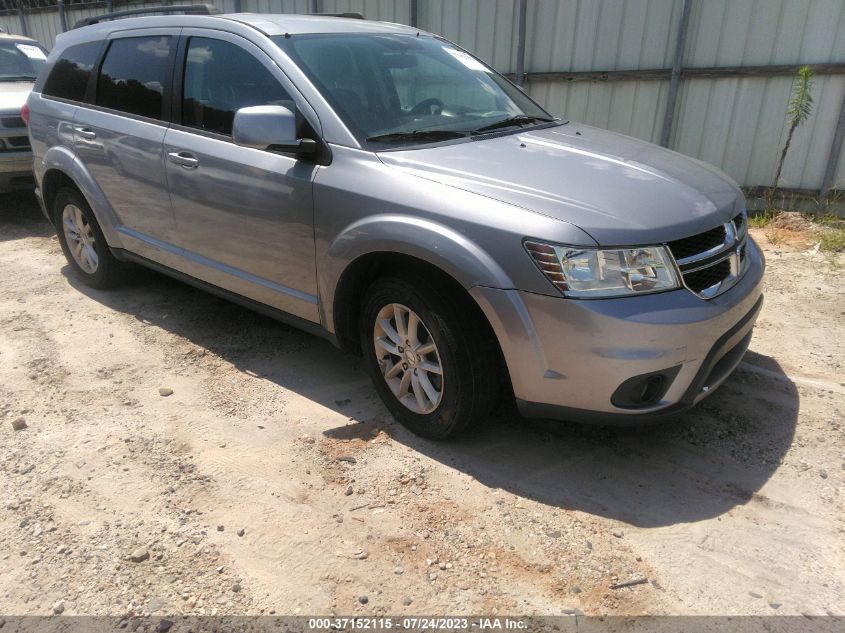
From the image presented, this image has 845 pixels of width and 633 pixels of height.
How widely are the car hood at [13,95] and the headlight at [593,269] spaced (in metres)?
6.56

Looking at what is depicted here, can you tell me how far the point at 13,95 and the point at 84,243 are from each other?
3316 mm

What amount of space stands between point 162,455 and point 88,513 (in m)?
0.44

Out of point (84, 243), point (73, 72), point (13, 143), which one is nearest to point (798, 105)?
point (73, 72)

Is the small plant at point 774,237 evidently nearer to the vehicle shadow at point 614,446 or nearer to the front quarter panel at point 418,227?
the vehicle shadow at point 614,446

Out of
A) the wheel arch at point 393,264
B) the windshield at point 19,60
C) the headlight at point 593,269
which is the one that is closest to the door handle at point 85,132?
the wheel arch at point 393,264

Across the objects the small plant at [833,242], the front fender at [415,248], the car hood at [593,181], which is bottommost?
the small plant at [833,242]

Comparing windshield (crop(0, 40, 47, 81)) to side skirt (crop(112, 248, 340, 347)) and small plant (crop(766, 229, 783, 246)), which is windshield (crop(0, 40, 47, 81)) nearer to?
side skirt (crop(112, 248, 340, 347))

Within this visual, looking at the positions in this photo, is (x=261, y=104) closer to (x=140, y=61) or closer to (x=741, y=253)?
(x=140, y=61)

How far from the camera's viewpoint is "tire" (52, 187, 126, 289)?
16.0 ft

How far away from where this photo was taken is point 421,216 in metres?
2.78

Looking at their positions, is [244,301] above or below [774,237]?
above

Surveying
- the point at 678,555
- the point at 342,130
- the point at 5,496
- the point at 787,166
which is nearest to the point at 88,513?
the point at 5,496

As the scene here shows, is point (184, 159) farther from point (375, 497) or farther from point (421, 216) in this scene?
point (375, 497)

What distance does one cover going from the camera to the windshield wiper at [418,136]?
314 cm
